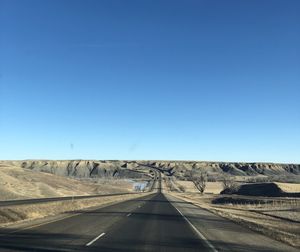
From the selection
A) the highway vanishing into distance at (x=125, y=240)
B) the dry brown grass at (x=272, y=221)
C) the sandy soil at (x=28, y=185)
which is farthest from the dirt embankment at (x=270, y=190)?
the highway vanishing into distance at (x=125, y=240)

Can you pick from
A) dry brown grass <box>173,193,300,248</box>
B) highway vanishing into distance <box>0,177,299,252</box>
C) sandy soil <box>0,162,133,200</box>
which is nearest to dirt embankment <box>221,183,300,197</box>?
sandy soil <box>0,162,133,200</box>

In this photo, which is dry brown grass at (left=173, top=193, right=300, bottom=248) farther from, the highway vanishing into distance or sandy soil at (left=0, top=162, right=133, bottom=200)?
sandy soil at (left=0, top=162, right=133, bottom=200)

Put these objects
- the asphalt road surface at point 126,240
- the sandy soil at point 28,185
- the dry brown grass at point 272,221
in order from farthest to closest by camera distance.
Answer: the sandy soil at point 28,185 < the dry brown grass at point 272,221 < the asphalt road surface at point 126,240

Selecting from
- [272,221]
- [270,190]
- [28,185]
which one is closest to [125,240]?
[272,221]

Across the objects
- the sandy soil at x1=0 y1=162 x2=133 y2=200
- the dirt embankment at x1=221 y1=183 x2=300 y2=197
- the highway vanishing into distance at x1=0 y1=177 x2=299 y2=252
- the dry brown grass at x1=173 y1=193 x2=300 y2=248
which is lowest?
the highway vanishing into distance at x1=0 y1=177 x2=299 y2=252

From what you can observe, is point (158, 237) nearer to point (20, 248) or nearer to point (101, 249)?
point (101, 249)

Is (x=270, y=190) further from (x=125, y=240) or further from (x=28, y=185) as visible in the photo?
(x=125, y=240)

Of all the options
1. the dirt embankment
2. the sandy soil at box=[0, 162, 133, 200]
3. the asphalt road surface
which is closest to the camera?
the asphalt road surface

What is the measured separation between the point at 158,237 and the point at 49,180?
289ft

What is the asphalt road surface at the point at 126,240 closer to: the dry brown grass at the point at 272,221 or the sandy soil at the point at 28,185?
the dry brown grass at the point at 272,221

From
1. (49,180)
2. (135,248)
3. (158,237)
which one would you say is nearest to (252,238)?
(158,237)

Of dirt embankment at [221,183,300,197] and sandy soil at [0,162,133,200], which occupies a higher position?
dirt embankment at [221,183,300,197]

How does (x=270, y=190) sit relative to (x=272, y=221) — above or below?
above

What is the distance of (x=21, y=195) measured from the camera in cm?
7375
